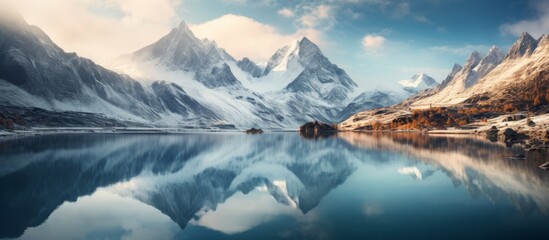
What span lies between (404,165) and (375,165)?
15.0 feet

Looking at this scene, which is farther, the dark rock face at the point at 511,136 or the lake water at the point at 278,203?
the dark rock face at the point at 511,136

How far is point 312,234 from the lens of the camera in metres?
22.4

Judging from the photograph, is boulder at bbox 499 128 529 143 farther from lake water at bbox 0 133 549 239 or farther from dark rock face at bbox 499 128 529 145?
lake water at bbox 0 133 549 239

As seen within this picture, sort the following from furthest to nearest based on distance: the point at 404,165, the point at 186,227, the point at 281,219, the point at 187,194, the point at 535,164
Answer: the point at 404,165 → the point at 535,164 → the point at 187,194 → the point at 281,219 → the point at 186,227

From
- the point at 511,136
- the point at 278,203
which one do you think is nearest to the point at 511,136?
the point at 511,136

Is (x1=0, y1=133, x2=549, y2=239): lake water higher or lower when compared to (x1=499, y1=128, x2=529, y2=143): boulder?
lower

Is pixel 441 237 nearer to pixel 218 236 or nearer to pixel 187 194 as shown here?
pixel 218 236

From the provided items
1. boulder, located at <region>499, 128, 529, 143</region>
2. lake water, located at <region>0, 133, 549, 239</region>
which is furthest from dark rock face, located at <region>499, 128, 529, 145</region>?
lake water, located at <region>0, 133, 549, 239</region>

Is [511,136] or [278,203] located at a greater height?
[511,136]

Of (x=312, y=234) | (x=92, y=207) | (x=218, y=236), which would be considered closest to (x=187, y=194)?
(x=92, y=207)

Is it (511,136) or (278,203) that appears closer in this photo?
(278,203)

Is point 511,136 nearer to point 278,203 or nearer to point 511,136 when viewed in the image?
point 511,136

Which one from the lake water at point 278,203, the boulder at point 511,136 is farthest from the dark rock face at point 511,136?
the lake water at point 278,203

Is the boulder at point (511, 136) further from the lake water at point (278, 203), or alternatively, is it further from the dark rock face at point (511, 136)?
the lake water at point (278, 203)
